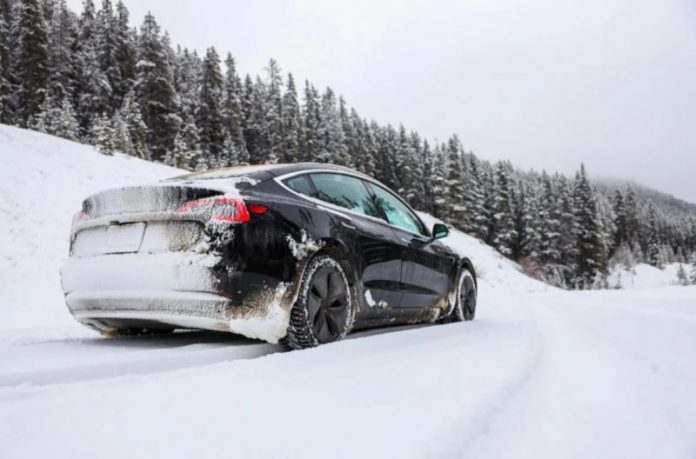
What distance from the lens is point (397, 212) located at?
15.6ft


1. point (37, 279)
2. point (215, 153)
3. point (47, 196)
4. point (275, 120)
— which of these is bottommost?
point (37, 279)

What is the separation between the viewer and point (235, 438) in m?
1.34

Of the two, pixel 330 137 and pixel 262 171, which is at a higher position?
pixel 330 137

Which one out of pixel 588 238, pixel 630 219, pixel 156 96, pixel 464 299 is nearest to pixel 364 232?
pixel 464 299

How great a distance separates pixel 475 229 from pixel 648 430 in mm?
57237

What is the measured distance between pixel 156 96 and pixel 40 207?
37186 millimetres

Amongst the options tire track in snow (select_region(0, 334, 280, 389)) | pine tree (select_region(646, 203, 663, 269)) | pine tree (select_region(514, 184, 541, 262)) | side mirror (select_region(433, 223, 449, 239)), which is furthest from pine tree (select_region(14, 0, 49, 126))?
pine tree (select_region(646, 203, 663, 269))

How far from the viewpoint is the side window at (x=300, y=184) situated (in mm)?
3363

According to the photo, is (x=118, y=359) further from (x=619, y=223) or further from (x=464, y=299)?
(x=619, y=223)

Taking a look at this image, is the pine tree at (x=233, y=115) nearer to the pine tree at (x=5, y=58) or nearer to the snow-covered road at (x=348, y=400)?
the pine tree at (x=5, y=58)

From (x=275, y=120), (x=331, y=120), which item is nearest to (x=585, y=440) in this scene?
(x=275, y=120)

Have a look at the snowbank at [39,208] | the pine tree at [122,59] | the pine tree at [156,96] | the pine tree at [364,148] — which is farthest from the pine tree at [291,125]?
the snowbank at [39,208]


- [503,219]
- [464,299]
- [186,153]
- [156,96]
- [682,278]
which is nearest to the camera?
[464,299]

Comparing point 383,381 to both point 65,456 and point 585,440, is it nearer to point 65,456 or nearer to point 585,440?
point 585,440
